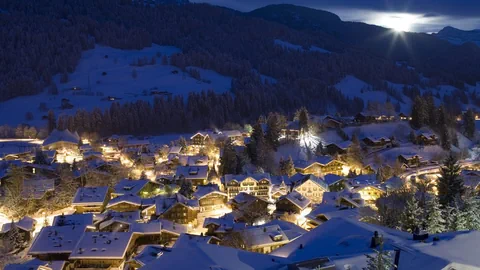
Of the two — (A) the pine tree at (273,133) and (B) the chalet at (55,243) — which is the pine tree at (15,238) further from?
Result: (A) the pine tree at (273,133)

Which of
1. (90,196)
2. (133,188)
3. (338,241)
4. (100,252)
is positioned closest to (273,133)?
(133,188)

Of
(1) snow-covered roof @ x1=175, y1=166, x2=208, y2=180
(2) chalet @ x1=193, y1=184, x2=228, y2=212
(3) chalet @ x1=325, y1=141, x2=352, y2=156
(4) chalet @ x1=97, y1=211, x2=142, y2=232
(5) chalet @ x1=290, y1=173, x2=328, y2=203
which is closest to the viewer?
(4) chalet @ x1=97, y1=211, x2=142, y2=232

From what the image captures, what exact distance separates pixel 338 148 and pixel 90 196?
2884cm

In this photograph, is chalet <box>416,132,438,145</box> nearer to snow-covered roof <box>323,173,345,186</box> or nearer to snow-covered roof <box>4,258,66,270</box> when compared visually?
snow-covered roof <box>323,173,345,186</box>

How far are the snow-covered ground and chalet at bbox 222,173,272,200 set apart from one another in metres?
49.7

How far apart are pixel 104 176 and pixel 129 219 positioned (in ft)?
48.3

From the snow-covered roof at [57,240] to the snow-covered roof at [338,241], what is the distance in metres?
13.5

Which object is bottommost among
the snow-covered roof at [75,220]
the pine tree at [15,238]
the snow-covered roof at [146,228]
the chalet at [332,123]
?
the pine tree at [15,238]

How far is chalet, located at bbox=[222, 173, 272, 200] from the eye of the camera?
135ft

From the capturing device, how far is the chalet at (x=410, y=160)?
50.0 meters

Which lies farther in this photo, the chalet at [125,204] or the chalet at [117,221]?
the chalet at [125,204]

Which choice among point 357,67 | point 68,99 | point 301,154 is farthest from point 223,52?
point 301,154

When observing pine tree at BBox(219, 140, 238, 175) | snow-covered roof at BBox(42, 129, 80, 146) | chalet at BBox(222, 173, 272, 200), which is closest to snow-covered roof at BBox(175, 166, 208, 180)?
pine tree at BBox(219, 140, 238, 175)

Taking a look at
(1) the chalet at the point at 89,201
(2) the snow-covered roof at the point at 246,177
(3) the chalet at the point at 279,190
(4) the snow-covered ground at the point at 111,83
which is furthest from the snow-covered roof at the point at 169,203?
(4) the snow-covered ground at the point at 111,83
